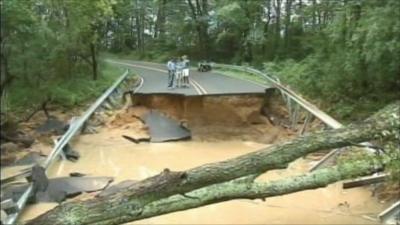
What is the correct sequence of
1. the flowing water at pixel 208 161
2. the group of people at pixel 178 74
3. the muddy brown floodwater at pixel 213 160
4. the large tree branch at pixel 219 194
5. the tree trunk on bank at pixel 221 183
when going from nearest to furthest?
1. the tree trunk on bank at pixel 221 183
2. the large tree branch at pixel 219 194
3. the flowing water at pixel 208 161
4. the muddy brown floodwater at pixel 213 160
5. the group of people at pixel 178 74

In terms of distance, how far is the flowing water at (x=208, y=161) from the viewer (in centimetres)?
1058

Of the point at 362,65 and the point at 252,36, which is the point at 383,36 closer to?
the point at 362,65

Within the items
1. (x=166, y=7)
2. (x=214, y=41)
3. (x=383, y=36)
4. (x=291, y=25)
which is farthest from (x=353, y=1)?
(x=166, y=7)

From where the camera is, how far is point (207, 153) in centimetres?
1758

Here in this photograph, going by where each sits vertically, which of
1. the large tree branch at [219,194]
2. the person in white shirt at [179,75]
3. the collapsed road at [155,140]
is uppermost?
the large tree branch at [219,194]

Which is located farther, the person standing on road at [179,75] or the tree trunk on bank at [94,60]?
the tree trunk on bank at [94,60]

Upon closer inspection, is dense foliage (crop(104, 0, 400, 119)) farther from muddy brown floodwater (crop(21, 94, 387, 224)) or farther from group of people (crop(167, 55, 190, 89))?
group of people (crop(167, 55, 190, 89))

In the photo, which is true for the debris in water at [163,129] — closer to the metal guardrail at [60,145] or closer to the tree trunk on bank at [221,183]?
the metal guardrail at [60,145]

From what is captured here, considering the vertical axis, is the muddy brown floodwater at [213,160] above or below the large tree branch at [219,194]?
below

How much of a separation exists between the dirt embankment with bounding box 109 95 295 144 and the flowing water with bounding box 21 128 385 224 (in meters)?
0.82

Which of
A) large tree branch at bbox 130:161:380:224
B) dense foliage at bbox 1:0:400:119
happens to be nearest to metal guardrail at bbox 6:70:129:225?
dense foliage at bbox 1:0:400:119

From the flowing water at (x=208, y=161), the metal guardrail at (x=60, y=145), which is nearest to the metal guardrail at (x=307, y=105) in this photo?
the flowing water at (x=208, y=161)

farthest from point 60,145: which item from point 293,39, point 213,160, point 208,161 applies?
point 293,39

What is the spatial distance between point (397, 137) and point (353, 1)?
11340 mm
